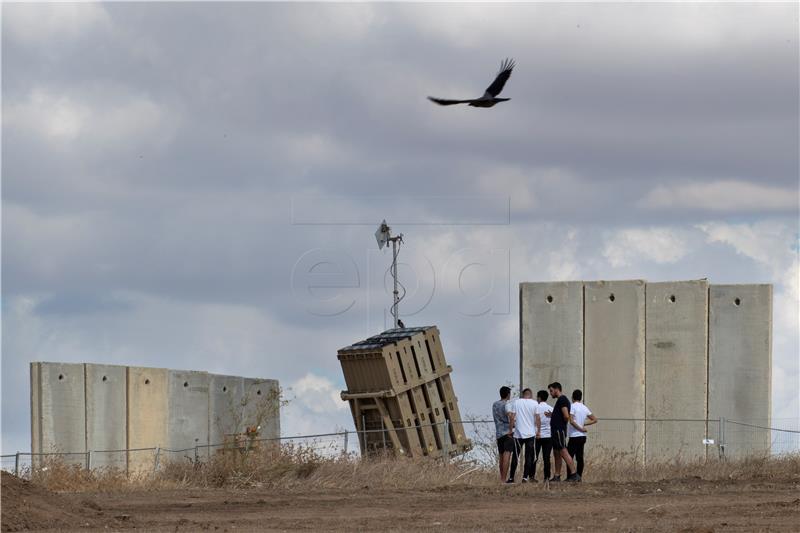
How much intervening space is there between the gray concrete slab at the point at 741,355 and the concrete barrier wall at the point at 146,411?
36.4ft

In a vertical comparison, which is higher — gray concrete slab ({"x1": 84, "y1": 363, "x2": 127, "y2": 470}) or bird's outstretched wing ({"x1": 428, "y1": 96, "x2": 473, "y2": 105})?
bird's outstretched wing ({"x1": 428, "y1": 96, "x2": 473, "y2": 105})

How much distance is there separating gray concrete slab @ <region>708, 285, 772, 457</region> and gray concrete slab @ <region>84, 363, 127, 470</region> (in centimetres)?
1132

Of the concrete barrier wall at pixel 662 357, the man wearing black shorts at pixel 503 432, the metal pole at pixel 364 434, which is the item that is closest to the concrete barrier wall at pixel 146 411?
the metal pole at pixel 364 434

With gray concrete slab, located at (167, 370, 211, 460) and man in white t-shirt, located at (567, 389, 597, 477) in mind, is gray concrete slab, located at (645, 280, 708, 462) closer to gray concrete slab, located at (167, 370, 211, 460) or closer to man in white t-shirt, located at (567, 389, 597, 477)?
man in white t-shirt, located at (567, 389, 597, 477)

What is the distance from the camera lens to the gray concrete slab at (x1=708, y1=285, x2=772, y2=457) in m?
22.4

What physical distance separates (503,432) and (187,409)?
35.3 ft

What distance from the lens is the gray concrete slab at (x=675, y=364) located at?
2242 centimetres

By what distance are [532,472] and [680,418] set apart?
3749mm

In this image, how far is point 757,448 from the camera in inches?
865

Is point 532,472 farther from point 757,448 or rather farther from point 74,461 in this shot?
point 74,461

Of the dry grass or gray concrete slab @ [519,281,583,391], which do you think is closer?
the dry grass

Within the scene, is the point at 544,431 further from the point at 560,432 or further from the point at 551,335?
the point at 551,335

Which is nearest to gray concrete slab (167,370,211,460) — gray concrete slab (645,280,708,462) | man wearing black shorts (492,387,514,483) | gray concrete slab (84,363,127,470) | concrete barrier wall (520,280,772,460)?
gray concrete slab (84,363,127,470)

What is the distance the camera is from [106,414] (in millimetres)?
26391
